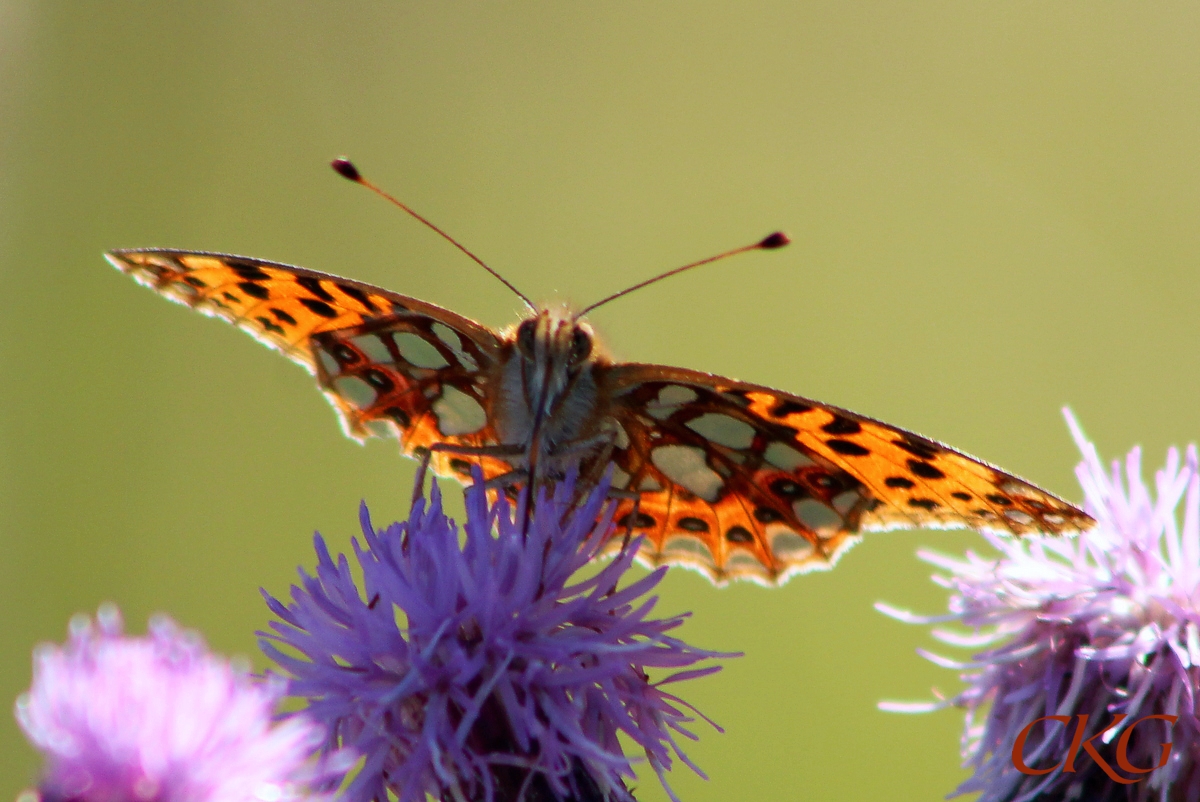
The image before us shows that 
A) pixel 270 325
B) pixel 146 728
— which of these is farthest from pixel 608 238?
pixel 146 728

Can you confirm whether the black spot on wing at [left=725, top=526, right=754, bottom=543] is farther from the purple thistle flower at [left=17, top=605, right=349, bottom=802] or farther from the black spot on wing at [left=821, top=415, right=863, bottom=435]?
the purple thistle flower at [left=17, top=605, right=349, bottom=802]

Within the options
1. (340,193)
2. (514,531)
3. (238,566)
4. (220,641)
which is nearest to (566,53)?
(340,193)

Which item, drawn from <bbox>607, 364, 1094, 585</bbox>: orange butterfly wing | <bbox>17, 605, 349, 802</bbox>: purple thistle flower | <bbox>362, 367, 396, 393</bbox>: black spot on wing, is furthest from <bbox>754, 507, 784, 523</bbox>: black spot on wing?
<bbox>17, 605, 349, 802</bbox>: purple thistle flower

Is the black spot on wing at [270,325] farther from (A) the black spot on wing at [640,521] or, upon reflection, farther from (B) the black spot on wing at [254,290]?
(A) the black spot on wing at [640,521]

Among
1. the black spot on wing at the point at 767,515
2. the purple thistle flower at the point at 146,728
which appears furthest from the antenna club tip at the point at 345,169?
the purple thistle flower at the point at 146,728

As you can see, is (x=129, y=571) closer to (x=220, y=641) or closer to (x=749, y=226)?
(x=220, y=641)

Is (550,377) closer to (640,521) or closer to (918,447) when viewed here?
(640,521)
